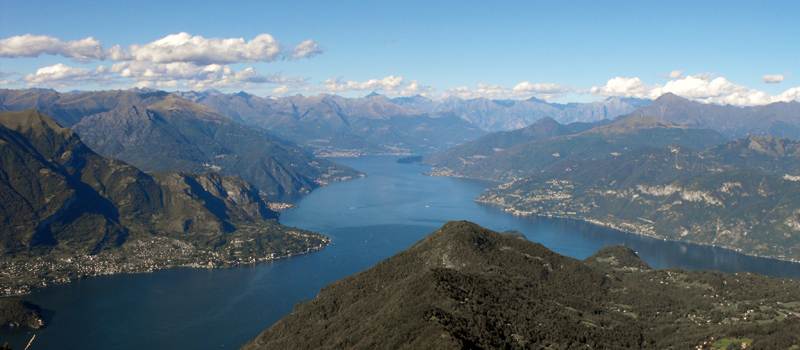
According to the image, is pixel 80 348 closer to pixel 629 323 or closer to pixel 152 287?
pixel 152 287

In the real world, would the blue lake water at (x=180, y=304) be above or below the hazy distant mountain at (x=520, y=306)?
below

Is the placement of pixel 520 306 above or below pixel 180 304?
above

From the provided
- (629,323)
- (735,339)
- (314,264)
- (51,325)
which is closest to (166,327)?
(51,325)

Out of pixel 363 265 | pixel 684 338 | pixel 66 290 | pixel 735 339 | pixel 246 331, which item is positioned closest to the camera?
pixel 735 339

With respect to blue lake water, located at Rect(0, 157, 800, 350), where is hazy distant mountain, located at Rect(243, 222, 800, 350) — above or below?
above

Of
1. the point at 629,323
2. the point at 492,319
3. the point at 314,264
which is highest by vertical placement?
the point at 492,319

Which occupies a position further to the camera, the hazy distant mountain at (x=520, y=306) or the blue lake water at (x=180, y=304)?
the blue lake water at (x=180, y=304)

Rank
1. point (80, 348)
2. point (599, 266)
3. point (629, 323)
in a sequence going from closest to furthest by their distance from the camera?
point (629, 323) < point (80, 348) < point (599, 266)

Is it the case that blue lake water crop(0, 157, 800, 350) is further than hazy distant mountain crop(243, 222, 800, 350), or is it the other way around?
blue lake water crop(0, 157, 800, 350)
